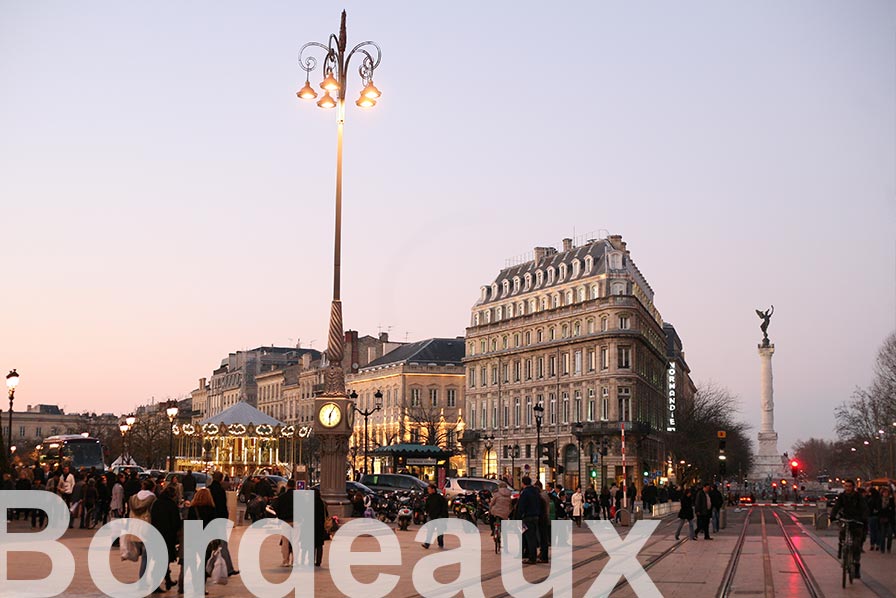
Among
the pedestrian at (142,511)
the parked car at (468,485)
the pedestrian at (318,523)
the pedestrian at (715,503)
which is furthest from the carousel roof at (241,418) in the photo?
the pedestrian at (142,511)

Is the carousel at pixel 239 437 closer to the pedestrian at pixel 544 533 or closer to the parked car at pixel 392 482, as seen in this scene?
the parked car at pixel 392 482

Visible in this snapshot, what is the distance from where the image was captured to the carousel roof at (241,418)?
56.5 metres

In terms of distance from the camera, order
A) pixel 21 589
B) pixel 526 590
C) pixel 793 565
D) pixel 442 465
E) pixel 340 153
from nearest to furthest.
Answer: pixel 21 589 < pixel 526 590 < pixel 793 565 < pixel 340 153 < pixel 442 465

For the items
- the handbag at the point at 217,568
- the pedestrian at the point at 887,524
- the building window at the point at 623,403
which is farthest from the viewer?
the building window at the point at 623,403

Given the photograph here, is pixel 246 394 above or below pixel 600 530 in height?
above

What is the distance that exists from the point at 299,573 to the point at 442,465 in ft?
112

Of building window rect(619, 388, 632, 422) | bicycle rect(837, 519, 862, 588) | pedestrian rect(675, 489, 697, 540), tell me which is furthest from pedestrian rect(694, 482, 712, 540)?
building window rect(619, 388, 632, 422)

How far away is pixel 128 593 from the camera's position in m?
17.7

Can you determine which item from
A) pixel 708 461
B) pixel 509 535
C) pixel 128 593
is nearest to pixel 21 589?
pixel 128 593

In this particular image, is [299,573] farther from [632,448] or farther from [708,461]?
[708,461]

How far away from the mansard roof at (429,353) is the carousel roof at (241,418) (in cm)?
6128

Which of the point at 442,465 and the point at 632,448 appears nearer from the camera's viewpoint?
the point at 442,465

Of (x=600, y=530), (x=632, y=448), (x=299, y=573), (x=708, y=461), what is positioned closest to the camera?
(x=299, y=573)

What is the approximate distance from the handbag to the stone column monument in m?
116
